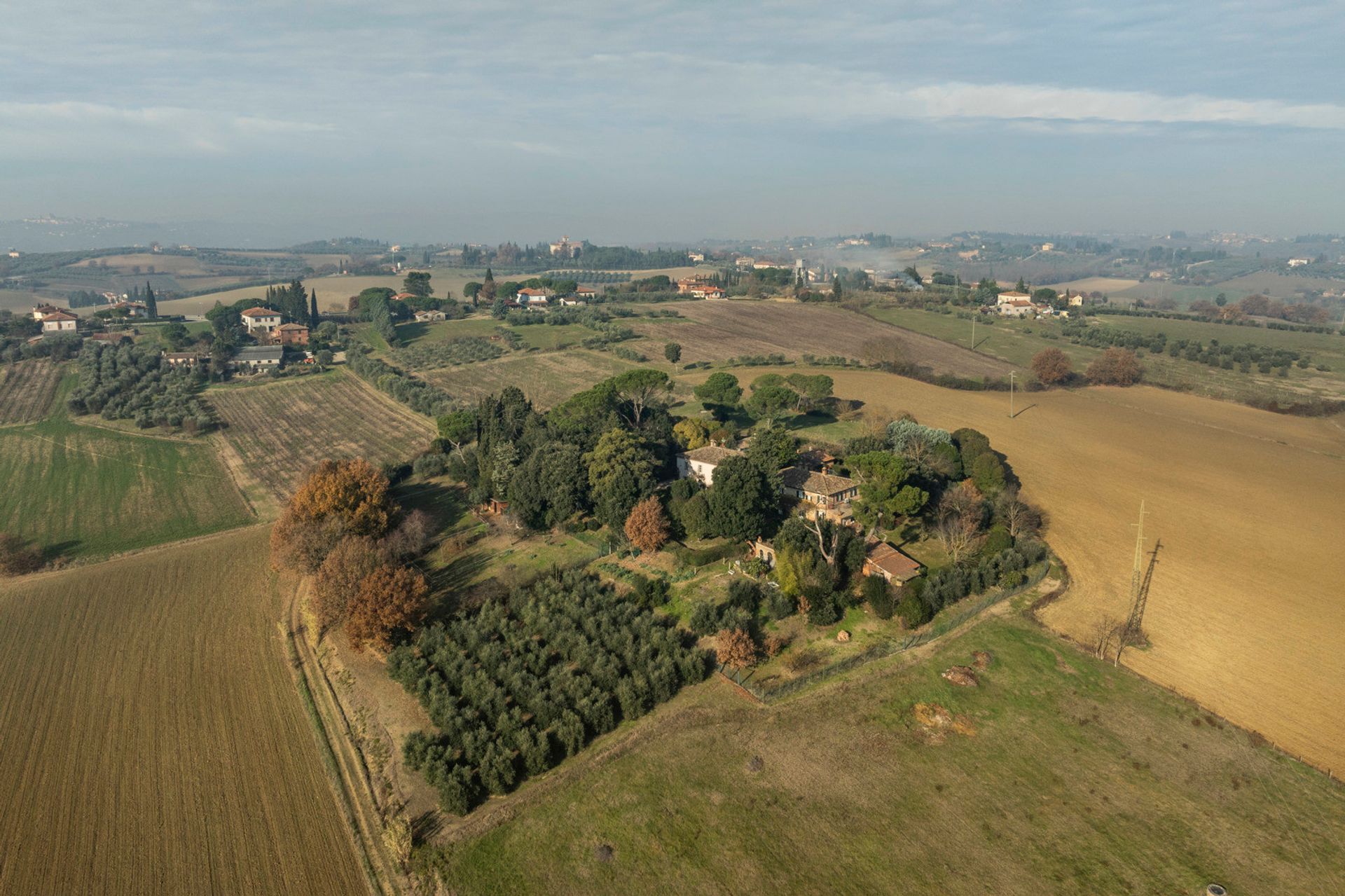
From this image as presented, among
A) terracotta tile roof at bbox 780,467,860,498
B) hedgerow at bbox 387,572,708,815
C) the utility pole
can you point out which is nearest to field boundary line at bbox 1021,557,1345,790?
the utility pole

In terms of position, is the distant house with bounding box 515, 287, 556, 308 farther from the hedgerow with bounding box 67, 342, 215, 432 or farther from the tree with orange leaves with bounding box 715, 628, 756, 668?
the tree with orange leaves with bounding box 715, 628, 756, 668

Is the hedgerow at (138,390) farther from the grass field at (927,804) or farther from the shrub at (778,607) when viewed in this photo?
the grass field at (927,804)

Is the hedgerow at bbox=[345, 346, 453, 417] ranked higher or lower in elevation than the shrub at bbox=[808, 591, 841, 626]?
higher

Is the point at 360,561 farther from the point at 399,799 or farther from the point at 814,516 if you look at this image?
the point at 814,516

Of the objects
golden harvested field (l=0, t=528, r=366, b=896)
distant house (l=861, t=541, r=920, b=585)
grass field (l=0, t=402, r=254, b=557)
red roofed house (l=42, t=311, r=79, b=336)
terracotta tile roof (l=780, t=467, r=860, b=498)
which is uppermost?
red roofed house (l=42, t=311, r=79, b=336)

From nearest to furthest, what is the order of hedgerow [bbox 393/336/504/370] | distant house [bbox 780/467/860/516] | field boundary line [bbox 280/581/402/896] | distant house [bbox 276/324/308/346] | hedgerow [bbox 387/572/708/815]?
field boundary line [bbox 280/581/402/896] → hedgerow [bbox 387/572/708/815] → distant house [bbox 780/467/860/516] → hedgerow [bbox 393/336/504/370] → distant house [bbox 276/324/308/346]

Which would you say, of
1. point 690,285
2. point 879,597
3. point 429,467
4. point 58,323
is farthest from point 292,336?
point 879,597

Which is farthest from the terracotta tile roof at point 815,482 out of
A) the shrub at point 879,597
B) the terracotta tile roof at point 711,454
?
the shrub at point 879,597

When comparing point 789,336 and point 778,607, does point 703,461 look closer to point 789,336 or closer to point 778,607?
point 778,607
